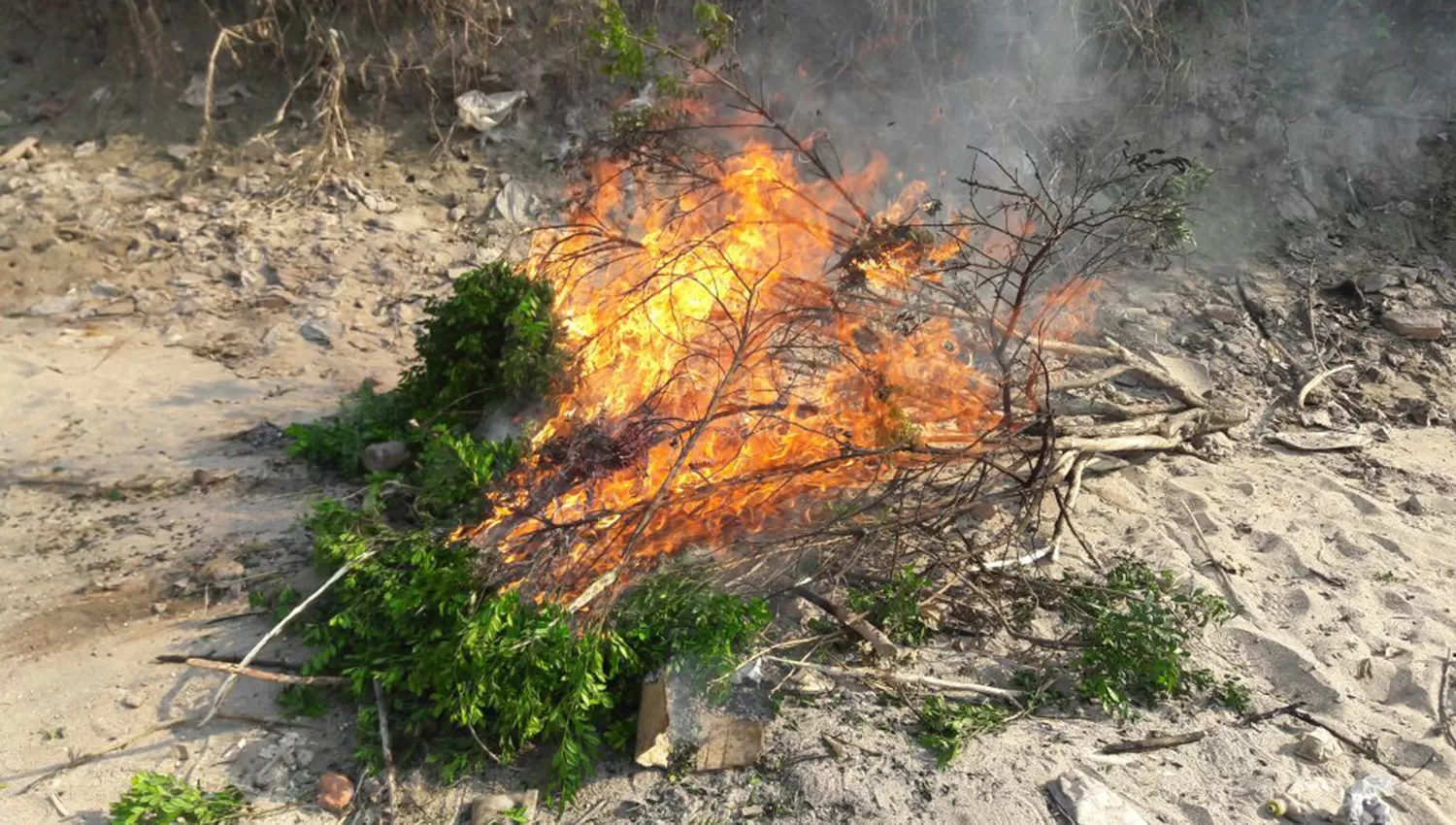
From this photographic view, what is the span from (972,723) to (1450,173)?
8884 mm

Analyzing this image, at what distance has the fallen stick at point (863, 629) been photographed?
4.14 metres

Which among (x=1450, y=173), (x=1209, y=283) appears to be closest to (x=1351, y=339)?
(x=1209, y=283)

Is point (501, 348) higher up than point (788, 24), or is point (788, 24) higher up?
point (788, 24)

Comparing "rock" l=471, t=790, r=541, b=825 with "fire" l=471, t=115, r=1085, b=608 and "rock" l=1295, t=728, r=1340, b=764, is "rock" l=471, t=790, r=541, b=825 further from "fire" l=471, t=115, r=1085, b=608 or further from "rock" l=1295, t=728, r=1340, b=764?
"rock" l=1295, t=728, r=1340, b=764

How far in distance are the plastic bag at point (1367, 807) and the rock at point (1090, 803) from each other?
0.70m

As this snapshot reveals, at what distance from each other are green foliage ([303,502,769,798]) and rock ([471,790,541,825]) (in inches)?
4.4

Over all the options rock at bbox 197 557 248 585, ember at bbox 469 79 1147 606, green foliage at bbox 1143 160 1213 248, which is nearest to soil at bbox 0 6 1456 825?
rock at bbox 197 557 248 585

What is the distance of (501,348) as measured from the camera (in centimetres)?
561

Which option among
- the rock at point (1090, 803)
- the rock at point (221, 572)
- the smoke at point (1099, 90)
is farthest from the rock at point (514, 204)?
the rock at point (1090, 803)

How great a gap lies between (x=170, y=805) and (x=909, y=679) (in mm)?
2601

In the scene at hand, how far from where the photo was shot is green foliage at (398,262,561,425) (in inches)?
218

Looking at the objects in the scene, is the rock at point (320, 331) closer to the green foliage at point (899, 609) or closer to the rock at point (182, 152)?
the rock at point (182, 152)

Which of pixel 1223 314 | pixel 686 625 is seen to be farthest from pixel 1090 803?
pixel 1223 314

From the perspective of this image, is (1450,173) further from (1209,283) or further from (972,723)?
(972,723)
